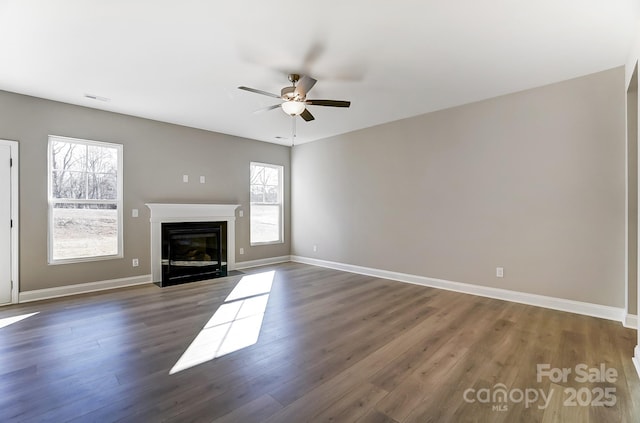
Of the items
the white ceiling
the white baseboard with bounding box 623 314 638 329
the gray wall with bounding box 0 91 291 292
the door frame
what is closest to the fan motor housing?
the white ceiling

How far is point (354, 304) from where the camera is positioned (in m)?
3.91

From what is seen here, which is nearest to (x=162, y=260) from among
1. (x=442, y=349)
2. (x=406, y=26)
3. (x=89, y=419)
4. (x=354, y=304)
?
(x=354, y=304)

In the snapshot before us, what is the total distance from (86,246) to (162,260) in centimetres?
108

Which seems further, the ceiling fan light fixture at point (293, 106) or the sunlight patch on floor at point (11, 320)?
the ceiling fan light fixture at point (293, 106)

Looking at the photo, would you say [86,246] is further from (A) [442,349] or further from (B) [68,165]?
(A) [442,349]

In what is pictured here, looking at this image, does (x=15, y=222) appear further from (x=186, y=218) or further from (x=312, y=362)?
(x=312, y=362)

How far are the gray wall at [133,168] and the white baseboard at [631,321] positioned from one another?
5.63 metres

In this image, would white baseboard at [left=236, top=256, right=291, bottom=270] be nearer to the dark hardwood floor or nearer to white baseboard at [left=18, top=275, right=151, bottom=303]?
white baseboard at [left=18, top=275, right=151, bottom=303]

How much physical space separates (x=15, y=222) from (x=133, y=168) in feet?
5.23

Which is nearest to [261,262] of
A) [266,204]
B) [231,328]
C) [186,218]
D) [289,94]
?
[266,204]

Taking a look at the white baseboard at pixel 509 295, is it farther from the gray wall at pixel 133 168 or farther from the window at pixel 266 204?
the gray wall at pixel 133 168

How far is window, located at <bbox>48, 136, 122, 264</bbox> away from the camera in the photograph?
14.1ft

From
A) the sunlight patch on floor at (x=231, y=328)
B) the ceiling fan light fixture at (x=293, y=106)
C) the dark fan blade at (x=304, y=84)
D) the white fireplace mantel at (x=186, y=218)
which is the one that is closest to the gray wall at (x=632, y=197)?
the dark fan blade at (x=304, y=84)

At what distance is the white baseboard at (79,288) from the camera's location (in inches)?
160
